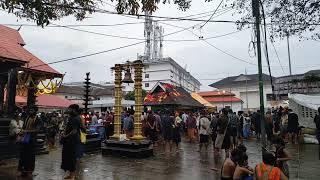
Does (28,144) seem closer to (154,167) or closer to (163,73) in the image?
(154,167)

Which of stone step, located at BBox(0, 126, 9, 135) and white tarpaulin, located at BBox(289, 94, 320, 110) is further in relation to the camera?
white tarpaulin, located at BBox(289, 94, 320, 110)

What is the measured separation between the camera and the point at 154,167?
451 inches

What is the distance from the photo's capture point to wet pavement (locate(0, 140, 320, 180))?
1009cm

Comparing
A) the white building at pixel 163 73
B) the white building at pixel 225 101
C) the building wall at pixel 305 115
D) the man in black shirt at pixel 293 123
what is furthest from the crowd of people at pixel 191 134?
the white building at pixel 163 73

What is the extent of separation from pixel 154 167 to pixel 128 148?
8.08ft

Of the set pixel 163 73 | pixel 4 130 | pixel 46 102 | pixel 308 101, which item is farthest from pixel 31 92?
pixel 163 73

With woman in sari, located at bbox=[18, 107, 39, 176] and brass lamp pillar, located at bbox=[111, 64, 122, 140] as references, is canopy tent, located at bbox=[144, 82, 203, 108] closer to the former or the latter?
brass lamp pillar, located at bbox=[111, 64, 122, 140]

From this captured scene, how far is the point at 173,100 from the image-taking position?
26.2 m

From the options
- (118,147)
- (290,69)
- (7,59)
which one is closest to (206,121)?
(118,147)

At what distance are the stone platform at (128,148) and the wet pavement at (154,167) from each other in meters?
0.33

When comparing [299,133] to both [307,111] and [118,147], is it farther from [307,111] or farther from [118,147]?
[118,147]

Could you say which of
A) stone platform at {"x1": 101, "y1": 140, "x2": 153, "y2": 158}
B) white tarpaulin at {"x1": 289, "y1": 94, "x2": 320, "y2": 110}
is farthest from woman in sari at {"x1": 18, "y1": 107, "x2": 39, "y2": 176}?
white tarpaulin at {"x1": 289, "y1": 94, "x2": 320, "y2": 110}

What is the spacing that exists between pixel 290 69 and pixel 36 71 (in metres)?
32.5

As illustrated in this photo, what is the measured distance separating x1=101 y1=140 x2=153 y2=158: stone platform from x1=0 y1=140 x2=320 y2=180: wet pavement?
332mm
